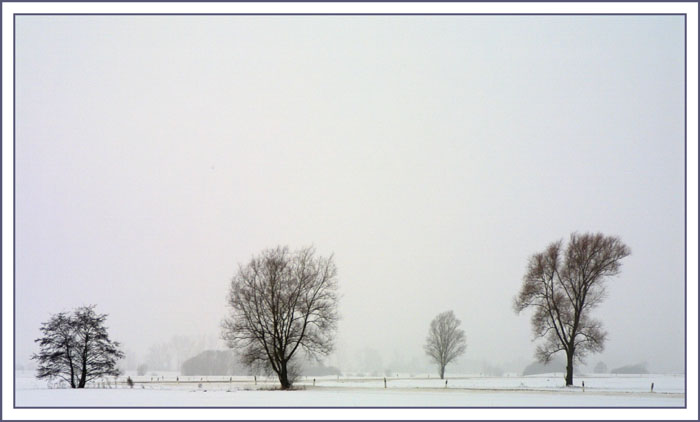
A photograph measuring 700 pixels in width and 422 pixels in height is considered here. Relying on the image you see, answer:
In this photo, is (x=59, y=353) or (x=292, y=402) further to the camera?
(x=59, y=353)

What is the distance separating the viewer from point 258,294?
51.5 m

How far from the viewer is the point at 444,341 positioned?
280 feet

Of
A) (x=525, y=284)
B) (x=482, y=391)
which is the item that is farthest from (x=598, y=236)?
(x=482, y=391)

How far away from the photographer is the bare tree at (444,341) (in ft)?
278

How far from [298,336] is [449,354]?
127 ft

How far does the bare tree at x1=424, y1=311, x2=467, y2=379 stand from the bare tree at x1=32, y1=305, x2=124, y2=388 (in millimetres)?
43805

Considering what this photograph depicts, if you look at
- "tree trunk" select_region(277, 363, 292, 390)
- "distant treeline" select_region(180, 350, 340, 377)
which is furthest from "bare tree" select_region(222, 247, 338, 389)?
"distant treeline" select_region(180, 350, 340, 377)

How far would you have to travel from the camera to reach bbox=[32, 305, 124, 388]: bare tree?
161 feet

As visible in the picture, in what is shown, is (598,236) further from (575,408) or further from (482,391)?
(575,408)

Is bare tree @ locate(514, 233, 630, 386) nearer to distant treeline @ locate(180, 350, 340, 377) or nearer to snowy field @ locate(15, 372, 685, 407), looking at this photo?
snowy field @ locate(15, 372, 685, 407)

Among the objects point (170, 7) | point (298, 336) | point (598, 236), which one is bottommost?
point (298, 336)

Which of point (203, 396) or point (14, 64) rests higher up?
point (14, 64)

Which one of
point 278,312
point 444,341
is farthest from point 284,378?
point 444,341

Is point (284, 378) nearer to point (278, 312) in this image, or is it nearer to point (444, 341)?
point (278, 312)
